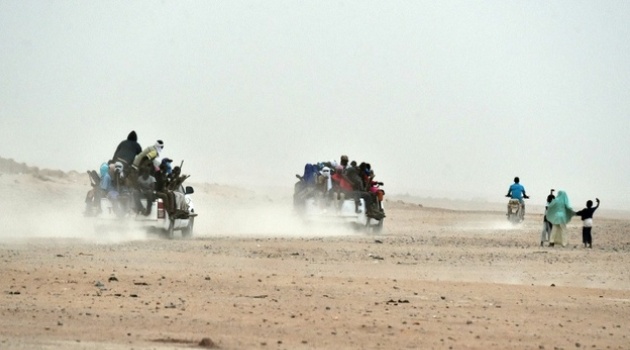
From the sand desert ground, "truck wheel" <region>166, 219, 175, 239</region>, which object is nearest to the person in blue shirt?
the sand desert ground

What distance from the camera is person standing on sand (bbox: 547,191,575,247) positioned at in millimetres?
34000

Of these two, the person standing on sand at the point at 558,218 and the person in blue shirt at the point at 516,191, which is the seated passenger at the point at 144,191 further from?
the person in blue shirt at the point at 516,191

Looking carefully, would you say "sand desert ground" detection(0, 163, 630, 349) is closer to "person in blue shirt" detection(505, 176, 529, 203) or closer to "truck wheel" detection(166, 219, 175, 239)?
"truck wheel" detection(166, 219, 175, 239)

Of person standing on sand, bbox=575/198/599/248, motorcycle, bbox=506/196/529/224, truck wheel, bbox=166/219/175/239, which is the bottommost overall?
truck wheel, bbox=166/219/175/239

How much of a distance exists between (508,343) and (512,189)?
116ft

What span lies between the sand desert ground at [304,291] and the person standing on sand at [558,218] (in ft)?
1.83

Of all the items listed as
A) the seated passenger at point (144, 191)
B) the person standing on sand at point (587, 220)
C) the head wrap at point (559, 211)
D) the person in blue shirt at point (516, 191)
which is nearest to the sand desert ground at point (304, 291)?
the person standing on sand at point (587, 220)

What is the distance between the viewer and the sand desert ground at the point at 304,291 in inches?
557

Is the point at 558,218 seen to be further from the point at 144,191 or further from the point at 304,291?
the point at 304,291

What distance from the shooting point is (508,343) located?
559 inches

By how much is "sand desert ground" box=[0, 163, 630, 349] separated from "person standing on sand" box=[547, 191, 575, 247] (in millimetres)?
558

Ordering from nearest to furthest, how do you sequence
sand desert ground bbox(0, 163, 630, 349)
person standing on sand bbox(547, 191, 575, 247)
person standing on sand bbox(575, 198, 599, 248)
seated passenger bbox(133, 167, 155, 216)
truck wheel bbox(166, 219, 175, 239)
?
sand desert ground bbox(0, 163, 630, 349) < seated passenger bbox(133, 167, 155, 216) < truck wheel bbox(166, 219, 175, 239) < person standing on sand bbox(575, 198, 599, 248) < person standing on sand bbox(547, 191, 575, 247)

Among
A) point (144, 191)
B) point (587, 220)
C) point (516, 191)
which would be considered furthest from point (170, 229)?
point (516, 191)

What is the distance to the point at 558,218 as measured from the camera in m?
34.1
